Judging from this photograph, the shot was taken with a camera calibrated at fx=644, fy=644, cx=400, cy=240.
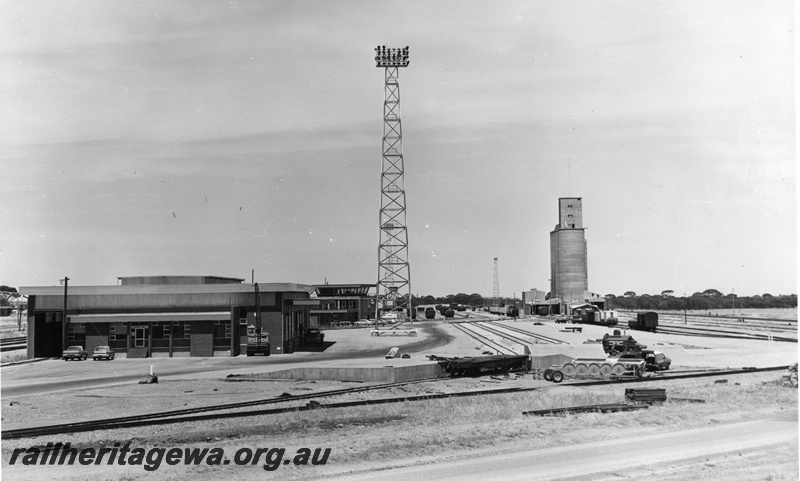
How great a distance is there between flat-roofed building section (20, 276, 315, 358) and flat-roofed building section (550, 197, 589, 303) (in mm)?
97290

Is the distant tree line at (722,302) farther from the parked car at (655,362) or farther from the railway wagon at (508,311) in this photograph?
the parked car at (655,362)

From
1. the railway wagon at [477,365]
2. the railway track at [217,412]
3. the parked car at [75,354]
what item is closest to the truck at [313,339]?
the parked car at [75,354]

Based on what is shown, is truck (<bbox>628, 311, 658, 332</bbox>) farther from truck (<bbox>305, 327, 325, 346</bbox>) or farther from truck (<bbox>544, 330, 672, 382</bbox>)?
truck (<bbox>544, 330, 672, 382</bbox>)

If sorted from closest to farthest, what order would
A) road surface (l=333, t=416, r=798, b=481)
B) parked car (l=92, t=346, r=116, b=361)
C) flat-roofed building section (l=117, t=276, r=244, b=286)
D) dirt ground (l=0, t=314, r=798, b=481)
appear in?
road surface (l=333, t=416, r=798, b=481), dirt ground (l=0, t=314, r=798, b=481), parked car (l=92, t=346, r=116, b=361), flat-roofed building section (l=117, t=276, r=244, b=286)

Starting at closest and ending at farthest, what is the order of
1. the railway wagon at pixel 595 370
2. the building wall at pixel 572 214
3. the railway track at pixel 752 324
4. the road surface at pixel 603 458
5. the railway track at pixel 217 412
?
the road surface at pixel 603 458
the railway track at pixel 217 412
the railway wagon at pixel 595 370
the railway track at pixel 752 324
the building wall at pixel 572 214

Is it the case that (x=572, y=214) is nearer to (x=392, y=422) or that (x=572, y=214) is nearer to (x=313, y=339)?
(x=313, y=339)

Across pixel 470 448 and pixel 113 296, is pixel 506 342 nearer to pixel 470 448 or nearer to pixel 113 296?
pixel 113 296

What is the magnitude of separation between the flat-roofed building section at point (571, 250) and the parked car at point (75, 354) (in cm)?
10859

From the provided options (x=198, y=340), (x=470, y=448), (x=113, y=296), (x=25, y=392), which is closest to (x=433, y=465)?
(x=470, y=448)

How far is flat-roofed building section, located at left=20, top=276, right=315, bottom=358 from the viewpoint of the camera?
55781 mm

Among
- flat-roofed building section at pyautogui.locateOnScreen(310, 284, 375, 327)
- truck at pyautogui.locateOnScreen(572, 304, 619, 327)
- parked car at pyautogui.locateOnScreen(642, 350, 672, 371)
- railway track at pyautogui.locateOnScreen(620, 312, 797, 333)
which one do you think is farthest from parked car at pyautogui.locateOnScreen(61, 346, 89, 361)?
railway track at pyautogui.locateOnScreen(620, 312, 797, 333)

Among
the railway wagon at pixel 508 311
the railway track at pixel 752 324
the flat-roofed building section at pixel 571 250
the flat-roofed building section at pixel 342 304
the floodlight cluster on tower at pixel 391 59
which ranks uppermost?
the floodlight cluster on tower at pixel 391 59

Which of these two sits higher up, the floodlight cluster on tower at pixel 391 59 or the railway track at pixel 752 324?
the floodlight cluster on tower at pixel 391 59

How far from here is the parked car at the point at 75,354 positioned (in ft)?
176
